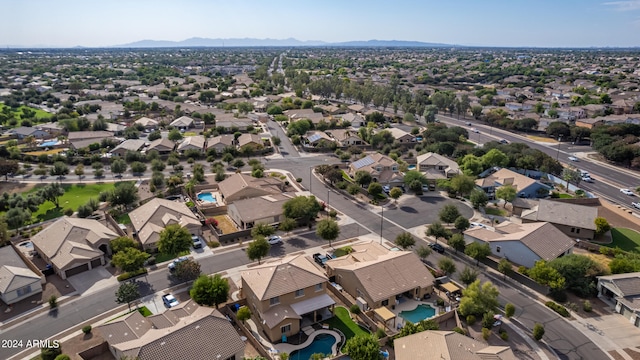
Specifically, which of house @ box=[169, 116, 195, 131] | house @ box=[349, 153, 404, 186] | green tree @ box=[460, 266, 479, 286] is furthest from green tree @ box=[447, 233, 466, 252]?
house @ box=[169, 116, 195, 131]

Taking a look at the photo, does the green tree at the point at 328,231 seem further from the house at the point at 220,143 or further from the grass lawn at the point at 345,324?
the house at the point at 220,143

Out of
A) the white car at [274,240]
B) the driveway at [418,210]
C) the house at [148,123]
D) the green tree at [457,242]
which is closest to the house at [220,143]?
the house at [148,123]

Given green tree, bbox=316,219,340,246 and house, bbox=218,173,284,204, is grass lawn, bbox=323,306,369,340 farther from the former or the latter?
house, bbox=218,173,284,204

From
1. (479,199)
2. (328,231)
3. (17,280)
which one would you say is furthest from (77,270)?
(479,199)

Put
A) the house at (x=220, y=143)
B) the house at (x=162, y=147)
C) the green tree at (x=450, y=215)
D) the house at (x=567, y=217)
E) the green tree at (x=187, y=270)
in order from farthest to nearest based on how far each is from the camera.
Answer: the house at (x=220, y=143), the house at (x=162, y=147), the house at (x=567, y=217), the green tree at (x=450, y=215), the green tree at (x=187, y=270)

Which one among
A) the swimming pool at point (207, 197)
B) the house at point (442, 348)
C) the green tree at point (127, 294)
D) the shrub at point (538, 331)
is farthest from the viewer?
the swimming pool at point (207, 197)

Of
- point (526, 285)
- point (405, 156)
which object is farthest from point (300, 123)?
point (526, 285)

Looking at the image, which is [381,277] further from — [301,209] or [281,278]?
[301,209]
